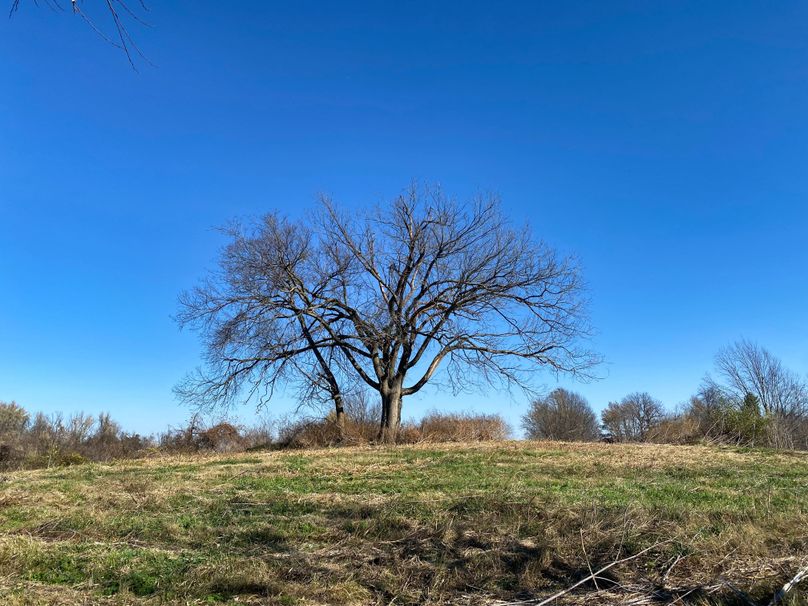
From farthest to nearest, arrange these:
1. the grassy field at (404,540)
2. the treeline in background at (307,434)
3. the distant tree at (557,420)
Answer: the distant tree at (557,420)
the treeline in background at (307,434)
the grassy field at (404,540)

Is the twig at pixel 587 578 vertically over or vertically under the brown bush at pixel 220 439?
under

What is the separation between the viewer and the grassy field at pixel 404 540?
14.4 ft

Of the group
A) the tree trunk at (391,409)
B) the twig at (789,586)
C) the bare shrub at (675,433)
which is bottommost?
the twig at (789,586)

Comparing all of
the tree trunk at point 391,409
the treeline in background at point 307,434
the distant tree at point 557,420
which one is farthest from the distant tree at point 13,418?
the distant tree at point 557,420

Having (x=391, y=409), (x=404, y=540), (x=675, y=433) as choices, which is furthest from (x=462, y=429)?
(x=404, y=540)

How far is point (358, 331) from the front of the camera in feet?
69.5

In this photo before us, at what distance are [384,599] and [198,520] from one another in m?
3.55

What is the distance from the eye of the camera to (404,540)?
577cm

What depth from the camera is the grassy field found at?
4.39 metres

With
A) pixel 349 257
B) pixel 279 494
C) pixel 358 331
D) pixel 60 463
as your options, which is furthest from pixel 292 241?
pixel 279 494

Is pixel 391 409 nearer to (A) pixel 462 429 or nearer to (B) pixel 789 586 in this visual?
(A) pixel 462 429

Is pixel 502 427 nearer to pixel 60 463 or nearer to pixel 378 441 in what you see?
pixel 378 441

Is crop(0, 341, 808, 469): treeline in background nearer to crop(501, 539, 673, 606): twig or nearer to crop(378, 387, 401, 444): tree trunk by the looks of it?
crop(378, 387, 401, 444): tree trunk

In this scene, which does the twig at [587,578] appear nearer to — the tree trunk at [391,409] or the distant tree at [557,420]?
the tree trunk at [391,409]
